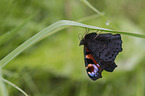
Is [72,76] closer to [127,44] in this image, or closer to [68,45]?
[68,45]

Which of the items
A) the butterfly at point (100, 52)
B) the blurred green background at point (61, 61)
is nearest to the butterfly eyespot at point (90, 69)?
the butterfly at point (100, 52)

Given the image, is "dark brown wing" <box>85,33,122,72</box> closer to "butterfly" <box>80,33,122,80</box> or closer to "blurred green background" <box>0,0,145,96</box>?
"butterfly" <box>80,33,122,80</box>

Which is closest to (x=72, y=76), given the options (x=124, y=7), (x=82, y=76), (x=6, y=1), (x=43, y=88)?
(x=82, y=76)

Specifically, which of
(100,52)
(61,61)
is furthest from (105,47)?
(61,61)

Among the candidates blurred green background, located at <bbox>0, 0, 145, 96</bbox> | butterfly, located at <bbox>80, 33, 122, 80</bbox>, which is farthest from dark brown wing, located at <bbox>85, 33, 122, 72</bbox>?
blurred green background, located at <bbox>0, 0, 145, 96</bbox>

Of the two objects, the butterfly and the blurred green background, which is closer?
the butterfly

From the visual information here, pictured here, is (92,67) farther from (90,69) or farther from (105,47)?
(105,47)

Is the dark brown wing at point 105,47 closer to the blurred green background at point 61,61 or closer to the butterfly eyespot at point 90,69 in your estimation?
the butterfly eyespot at point 90,69

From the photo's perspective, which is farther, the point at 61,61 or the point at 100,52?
the point at 61,61
